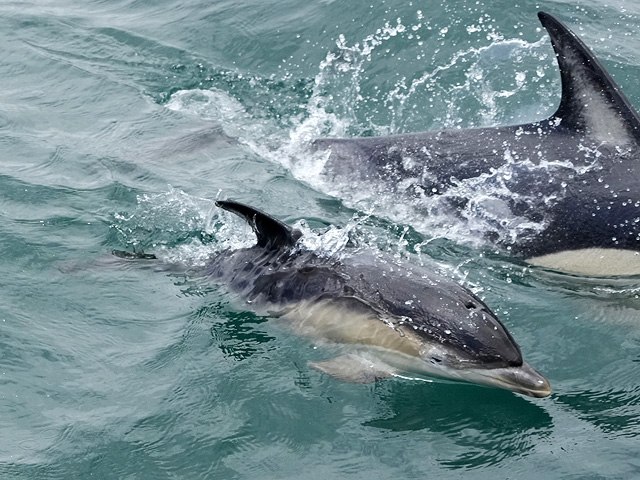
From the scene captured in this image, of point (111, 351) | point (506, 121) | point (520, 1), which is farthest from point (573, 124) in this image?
point (520, 1)

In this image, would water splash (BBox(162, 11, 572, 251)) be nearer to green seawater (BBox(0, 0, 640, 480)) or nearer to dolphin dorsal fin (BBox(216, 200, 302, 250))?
green seawater (BBox(0, 0, 640, 480))

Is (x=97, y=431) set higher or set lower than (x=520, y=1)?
lower

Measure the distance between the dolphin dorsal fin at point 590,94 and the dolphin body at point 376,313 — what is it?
8.60ft

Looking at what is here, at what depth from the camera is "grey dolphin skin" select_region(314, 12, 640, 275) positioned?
27.3 ft

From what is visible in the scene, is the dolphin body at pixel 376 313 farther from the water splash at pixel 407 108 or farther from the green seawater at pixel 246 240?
the water splash at pixel 407 108

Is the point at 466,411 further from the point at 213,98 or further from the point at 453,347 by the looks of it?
the point at 213,98

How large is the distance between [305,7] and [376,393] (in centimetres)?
875

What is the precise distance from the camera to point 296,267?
7371mm

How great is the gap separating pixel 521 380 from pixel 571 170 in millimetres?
2992

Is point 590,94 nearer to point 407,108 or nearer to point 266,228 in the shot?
point 266,228

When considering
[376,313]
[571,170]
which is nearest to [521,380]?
[376,313]

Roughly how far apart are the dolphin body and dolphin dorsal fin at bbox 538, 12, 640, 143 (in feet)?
8.60

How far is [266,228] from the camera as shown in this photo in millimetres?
7453

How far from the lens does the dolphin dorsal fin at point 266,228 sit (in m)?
7.21
